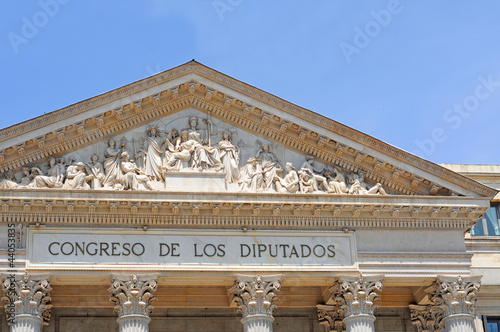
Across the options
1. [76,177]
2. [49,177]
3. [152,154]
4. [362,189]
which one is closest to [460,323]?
[362,189]

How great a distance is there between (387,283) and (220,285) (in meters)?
6.18

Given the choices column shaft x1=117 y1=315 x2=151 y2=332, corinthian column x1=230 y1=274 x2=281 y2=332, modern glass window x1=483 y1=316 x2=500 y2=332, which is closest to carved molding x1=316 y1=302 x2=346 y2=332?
corinthian column x1=230 y1=274 x2=281 y2=332

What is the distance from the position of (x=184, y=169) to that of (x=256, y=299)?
5.55 m

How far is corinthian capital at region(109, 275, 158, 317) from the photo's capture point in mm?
38438

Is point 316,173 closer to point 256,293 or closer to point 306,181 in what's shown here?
point 306,181

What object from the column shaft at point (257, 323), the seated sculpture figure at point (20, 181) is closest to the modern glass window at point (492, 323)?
the column shaft at point (257, 323)

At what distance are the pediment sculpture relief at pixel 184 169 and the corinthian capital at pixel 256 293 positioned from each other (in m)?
3.37

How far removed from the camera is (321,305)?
141 feet

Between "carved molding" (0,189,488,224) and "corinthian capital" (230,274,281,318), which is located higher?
"carved molding" (0,189,488,224)

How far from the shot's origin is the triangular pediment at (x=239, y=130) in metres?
40.7

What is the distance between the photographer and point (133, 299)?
38562 mm

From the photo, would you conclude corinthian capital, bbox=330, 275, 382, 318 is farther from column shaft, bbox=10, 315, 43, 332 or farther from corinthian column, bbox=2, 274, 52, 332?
column shaft, bbox=10, 315, 43, 332

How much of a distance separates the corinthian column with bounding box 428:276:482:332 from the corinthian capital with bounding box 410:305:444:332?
2097 millimetres

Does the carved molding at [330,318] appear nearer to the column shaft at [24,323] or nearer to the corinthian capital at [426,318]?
the corinthian capital at [426,318]
